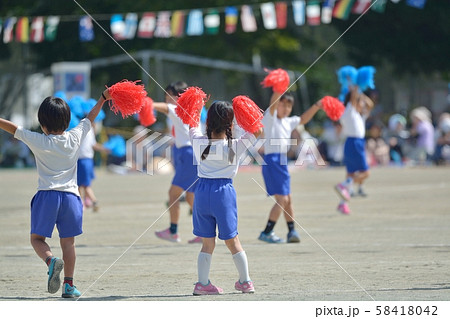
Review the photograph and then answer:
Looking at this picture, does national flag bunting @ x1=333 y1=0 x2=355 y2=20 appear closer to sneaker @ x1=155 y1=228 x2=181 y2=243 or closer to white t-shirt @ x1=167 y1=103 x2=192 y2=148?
white t-shirt @ x1=167 y1=103 x2=192 y2=148

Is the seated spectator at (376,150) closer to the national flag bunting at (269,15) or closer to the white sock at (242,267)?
the national flag bunting at (269,15)

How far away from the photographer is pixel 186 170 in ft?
40.9

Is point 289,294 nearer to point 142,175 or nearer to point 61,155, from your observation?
point 61,155

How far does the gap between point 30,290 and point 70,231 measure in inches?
30.5

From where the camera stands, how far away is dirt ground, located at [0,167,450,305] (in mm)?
8523

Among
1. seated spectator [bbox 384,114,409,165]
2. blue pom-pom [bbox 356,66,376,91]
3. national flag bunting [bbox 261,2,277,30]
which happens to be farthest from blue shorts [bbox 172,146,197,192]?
seated spectator [bbox 384,114,409,165]

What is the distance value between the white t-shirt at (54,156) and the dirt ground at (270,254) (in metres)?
0.91

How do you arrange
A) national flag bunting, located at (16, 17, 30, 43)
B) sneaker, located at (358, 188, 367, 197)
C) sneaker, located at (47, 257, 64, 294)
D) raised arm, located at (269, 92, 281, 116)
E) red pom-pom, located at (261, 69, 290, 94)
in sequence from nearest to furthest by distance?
1. sneaker, located at (47, 257, 64, 294)
2. red pom-pom, located at (261, 69, 290, 94)
3. raised arm, located at (269, 92, 281, 116)
4. sneaker, located at (358, 188, 367, 197)
5. national flag bunting, located at (16, 17, 30, 43)

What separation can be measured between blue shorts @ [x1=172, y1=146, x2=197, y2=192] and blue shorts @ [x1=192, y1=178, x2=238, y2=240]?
373 centimetres

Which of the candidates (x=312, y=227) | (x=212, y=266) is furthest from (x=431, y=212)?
(x=212, y=266)

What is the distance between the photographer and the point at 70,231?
8359 millimetres

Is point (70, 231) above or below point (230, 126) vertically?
below

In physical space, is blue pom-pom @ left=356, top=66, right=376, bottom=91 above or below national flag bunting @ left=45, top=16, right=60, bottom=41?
below

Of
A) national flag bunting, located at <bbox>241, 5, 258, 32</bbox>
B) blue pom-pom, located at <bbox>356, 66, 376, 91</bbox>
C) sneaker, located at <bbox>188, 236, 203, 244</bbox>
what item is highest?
national flag bunting, located at <bbox>241, 5, 258, 32</bbox>
